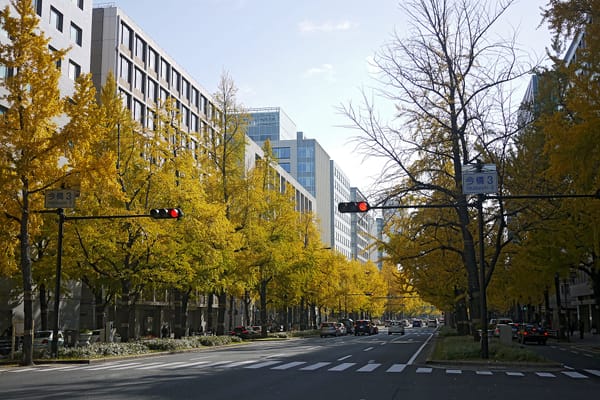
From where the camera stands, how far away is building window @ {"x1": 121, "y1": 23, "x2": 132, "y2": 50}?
193 ft

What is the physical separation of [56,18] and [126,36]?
14497mm

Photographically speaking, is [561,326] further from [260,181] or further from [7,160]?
[7,160]

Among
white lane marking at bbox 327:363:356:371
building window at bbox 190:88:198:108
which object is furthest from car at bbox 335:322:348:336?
white lane marking at bbox 327:363:356:371

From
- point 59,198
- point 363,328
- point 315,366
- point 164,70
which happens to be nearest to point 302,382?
point 315,366

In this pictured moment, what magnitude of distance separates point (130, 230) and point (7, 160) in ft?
24.3

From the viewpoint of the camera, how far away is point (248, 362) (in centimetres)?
2419

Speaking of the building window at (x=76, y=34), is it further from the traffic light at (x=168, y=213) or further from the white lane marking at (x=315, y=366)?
the white lane marking at (x=315, y=366)

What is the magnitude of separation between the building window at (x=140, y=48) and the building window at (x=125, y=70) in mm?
2259

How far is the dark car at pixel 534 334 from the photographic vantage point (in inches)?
1706

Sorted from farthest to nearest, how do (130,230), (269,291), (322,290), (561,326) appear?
1. (322,290)
2. (269,291)
3. (561,326)
4. (130,230)

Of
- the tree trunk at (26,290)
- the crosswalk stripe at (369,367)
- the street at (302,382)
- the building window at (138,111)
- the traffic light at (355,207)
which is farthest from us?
the building window at (138,111)

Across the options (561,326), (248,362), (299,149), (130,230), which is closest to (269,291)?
(561,326)

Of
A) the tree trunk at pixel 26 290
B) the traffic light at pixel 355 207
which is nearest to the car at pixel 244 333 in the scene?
the tree trunk at pixel 26 290

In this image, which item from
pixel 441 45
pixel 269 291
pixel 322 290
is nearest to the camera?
pixel 441 45
